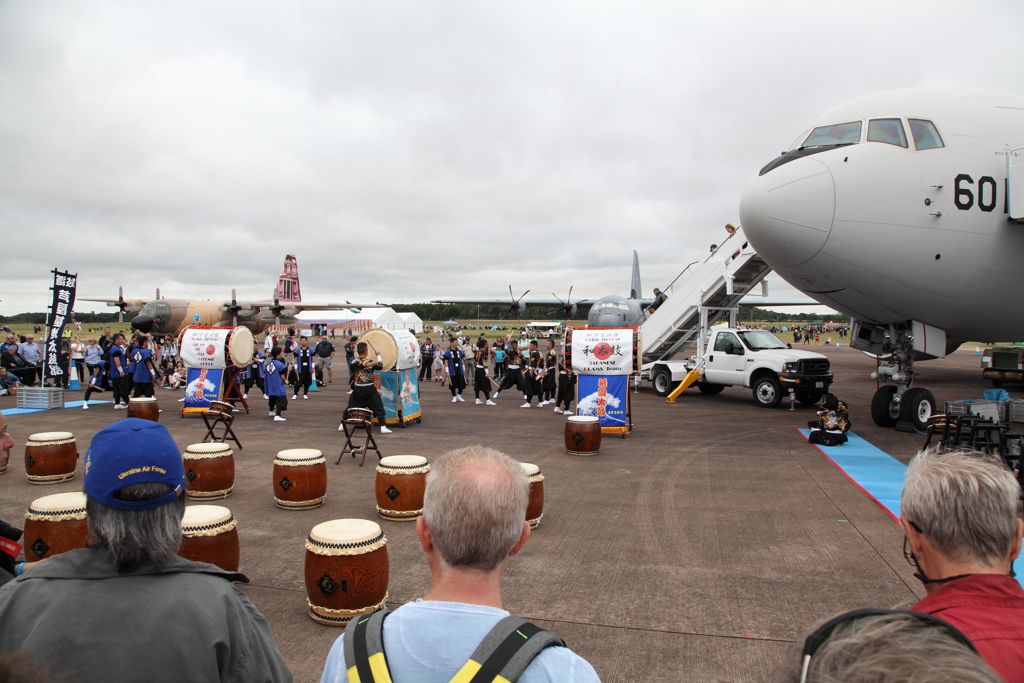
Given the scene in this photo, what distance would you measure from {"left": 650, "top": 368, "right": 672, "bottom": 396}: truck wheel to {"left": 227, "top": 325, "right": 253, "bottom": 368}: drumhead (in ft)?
39.2

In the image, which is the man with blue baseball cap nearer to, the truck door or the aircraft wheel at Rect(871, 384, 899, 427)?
the aircraft wheel at Rect(871, 384, 899, 427)

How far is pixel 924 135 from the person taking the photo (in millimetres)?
9133

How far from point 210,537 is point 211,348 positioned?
10.8 meters

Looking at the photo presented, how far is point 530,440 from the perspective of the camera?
1135 cm

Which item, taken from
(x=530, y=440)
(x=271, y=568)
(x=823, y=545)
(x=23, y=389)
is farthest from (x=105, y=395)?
(x=823, y=545)

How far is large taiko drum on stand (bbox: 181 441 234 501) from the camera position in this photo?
727 centimetres

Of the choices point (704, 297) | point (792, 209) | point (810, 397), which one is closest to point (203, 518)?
point (792, 209)

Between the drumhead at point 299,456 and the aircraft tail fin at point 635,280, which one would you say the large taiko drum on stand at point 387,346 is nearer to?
the drumhead at point 299,456

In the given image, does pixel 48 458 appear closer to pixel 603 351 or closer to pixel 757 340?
pixel 603 351

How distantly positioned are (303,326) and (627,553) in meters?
69.5

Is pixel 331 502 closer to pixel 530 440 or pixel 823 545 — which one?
pixel 530 440

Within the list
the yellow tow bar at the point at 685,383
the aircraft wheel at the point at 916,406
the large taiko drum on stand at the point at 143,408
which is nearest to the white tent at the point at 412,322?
the yellow tow bar at the point at 685,383

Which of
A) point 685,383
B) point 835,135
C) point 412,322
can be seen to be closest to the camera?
point 835,135

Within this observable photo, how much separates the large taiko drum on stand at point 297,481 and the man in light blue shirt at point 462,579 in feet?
18.8
